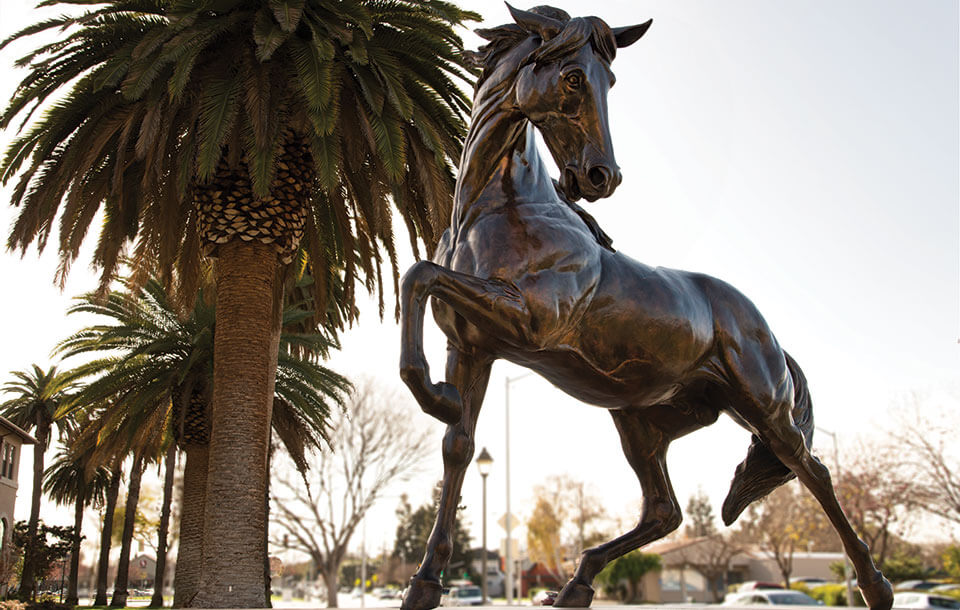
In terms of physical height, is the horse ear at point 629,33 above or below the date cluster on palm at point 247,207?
below

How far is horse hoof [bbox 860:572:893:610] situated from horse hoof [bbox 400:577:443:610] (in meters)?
1.96

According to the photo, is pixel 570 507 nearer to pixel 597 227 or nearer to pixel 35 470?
pixel 35 470

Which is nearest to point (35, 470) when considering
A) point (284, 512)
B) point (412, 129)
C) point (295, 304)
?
point (284, 512)

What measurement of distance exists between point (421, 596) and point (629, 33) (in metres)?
2.28

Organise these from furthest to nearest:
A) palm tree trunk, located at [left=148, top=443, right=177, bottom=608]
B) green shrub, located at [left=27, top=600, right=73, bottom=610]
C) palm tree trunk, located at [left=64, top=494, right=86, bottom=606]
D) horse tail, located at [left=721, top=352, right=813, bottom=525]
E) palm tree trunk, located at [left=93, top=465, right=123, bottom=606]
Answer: palm tree trunk, located at [left=64, top=494, right=86, bottom=606]
palm tree trunk, located at [left=93, top=465, right=123, bottom=606]
palm tree trunk, located at [left=148, top=443, right=177, bottom=608]
green shrub, located at [left=27, top=600, right=73, bottom=610]
horse tail, located at [left=721, top=352, right=813, bottom=525]

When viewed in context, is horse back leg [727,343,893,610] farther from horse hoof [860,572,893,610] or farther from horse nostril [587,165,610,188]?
horse nostril [587,165,610,188]

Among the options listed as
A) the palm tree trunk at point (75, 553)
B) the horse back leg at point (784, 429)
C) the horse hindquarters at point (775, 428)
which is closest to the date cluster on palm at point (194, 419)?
the palm tree trunk at point (75, 553)

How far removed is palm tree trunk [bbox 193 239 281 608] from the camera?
11229 millimetres

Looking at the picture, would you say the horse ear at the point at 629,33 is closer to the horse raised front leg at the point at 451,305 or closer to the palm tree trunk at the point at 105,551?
the horse raised front leg at the point at 451,305

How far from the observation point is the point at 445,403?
2.60m

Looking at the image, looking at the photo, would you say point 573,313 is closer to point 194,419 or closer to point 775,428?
point 775,428

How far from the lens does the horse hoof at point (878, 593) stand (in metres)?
3.45

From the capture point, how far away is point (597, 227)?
3.46 m

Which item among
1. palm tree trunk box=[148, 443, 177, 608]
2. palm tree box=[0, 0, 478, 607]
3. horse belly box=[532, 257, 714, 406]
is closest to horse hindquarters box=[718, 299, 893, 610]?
horse belly box=[532, 257, 714, 406]
